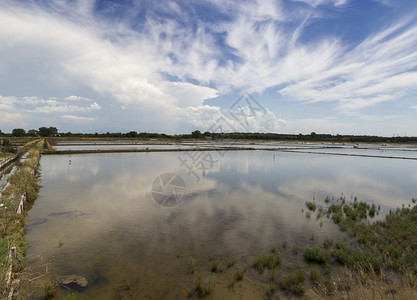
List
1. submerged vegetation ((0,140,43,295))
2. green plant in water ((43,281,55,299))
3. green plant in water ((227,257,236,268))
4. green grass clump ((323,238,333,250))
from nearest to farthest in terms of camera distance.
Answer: submerged vegetation ((0,140,43,295)) < green plant in water ((43,281,55,299)) < green plant in water ((227,257,236,268)) < green grass clump ((323,238,333,250))

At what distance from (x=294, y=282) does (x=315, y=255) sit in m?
1.47

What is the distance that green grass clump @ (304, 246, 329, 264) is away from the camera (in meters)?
6.33

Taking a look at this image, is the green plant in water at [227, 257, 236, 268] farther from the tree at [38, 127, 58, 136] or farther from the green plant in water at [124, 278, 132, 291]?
the tree at [38, 127, 58, 136]

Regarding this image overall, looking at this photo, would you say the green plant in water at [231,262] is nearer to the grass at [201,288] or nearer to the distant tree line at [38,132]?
the grass at [201,288]

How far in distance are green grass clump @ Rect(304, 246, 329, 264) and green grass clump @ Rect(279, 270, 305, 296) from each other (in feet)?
3.41

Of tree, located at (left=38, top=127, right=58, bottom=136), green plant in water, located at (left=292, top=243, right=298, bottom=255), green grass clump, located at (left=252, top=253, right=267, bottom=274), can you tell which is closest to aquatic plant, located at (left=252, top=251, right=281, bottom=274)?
green grass clump, located at (left=252, top=253, right=267, bottom=274)

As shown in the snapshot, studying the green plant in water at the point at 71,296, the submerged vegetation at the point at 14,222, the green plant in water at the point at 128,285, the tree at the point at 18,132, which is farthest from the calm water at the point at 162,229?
the tree at the point at 18,132

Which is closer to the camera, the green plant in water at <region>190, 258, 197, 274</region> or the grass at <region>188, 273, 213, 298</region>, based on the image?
the grass at <region>188, 273, 213, 298</region>

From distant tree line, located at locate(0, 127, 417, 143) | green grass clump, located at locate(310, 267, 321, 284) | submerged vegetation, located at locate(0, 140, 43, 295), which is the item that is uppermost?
distant tree line, located at locate(0, 127, 417, 143)

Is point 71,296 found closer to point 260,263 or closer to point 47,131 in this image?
point 260,263

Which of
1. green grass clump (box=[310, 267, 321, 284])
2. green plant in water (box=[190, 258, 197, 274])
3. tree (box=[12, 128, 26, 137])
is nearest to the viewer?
green grass clump (box=[310, 267, 321, 284])

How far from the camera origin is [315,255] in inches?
252

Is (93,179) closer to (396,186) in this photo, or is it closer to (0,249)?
(0,249)

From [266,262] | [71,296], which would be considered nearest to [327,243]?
[266,262]
